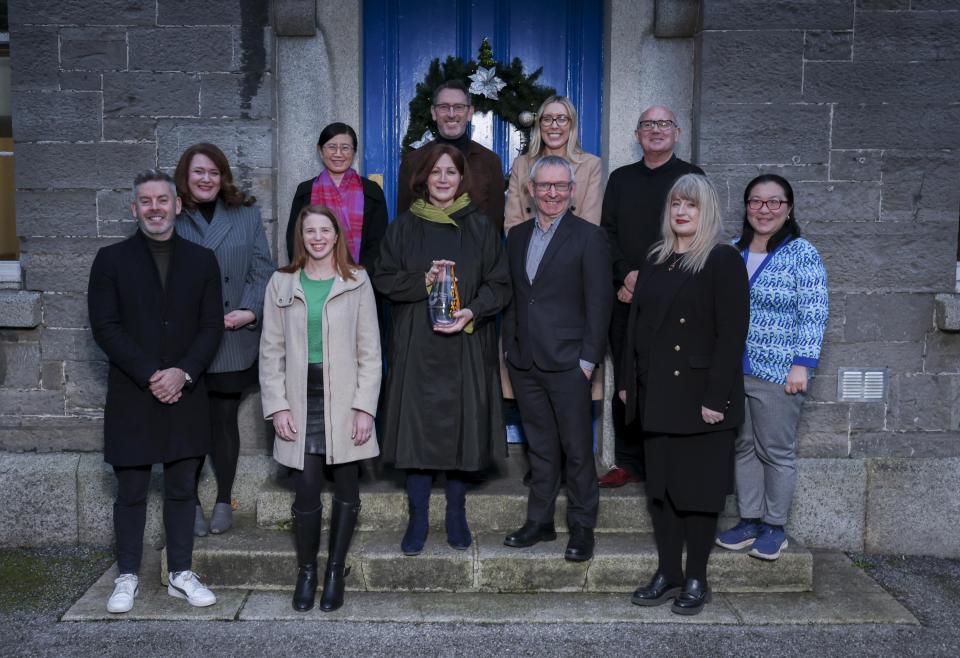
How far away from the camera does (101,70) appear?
5.04 m

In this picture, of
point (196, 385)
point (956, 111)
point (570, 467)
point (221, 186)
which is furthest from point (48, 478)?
point (956, 111)

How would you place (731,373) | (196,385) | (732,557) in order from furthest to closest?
1. (732,557)
2. (196,385)
3. (731,373)

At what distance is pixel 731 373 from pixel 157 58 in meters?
3.37

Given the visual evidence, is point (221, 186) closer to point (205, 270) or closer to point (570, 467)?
point (205, 270)

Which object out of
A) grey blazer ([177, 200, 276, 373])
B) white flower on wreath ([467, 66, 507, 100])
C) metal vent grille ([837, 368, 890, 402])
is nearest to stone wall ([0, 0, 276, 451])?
grey blazer ([177, 200, 276, 373])

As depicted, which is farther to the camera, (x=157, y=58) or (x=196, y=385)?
(x=157, y=58)

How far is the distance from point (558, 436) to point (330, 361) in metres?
1.12

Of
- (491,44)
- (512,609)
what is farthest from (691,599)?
(491,44)

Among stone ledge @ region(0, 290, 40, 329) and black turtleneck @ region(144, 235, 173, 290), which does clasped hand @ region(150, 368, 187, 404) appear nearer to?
black turtleneck @ region(144, 235, 173, 290)

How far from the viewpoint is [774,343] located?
13.9 ft

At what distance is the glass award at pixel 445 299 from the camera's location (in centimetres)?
420

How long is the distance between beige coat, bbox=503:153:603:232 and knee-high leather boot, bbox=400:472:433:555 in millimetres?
1324

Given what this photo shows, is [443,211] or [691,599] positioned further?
[443,211]

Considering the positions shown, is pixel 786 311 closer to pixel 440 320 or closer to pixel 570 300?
pixel 570 300
